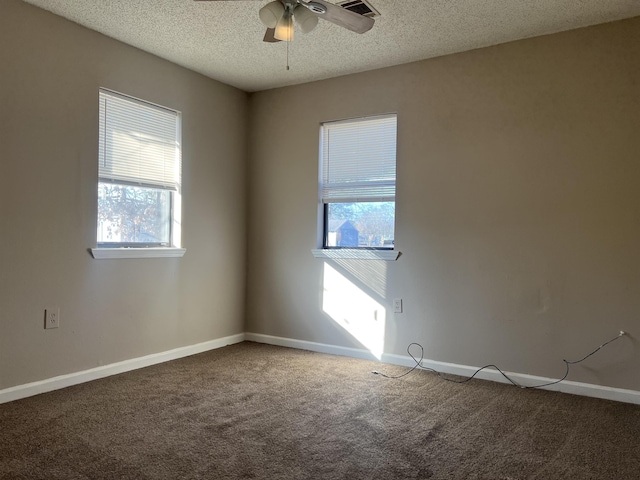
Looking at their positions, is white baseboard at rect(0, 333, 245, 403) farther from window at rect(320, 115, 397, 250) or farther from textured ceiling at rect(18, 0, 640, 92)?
textured ceiling at rect(18, 0, 640, 92)

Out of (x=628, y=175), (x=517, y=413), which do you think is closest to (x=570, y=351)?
(x=517, y=413)

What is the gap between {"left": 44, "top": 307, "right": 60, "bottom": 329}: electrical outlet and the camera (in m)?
3.16

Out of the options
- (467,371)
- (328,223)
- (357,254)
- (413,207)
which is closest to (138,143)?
(328,223)

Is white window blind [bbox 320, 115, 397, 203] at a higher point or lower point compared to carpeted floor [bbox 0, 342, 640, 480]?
higher

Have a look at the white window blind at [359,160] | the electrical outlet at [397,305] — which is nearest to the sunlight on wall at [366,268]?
the electrical outlet at [397,305]

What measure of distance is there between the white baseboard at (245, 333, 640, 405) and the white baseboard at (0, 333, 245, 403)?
0.58 metres

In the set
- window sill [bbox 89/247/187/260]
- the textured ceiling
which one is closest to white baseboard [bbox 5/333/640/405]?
window sill [bbox 89/247/187/260]

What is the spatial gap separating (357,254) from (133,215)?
1.89m

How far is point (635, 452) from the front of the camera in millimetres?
2371

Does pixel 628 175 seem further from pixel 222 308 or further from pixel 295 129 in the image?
pixel 222 308

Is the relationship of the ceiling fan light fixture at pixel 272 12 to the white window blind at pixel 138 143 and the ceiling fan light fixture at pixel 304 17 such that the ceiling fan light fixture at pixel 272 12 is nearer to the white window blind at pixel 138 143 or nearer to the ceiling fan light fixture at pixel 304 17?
the ceiling fan light fixture at pixel 304 17

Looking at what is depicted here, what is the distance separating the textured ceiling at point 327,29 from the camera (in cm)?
299

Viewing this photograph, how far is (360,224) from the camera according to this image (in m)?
4.25

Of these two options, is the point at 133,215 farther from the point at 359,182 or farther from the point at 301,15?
the point at 301,15
